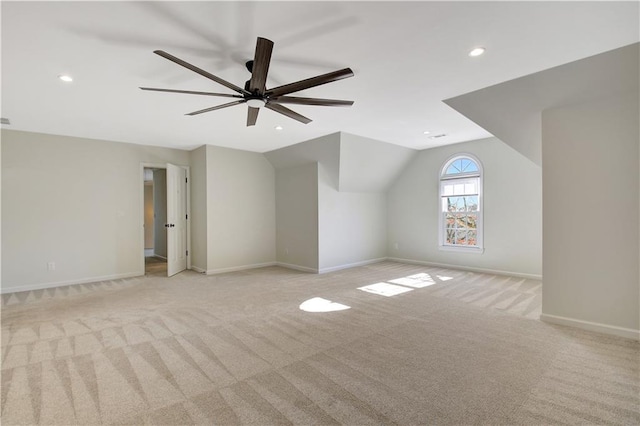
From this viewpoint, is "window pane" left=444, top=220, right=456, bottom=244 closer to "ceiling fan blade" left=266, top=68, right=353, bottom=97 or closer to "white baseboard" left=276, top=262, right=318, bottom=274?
"white baseboard" left=276, top=262, right=318, bottom=274

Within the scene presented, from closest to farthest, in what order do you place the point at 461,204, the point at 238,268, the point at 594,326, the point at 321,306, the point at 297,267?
the point at 594,326, the point at 321,306, the point at 461,204, the point at 238,268, the point at 297,267

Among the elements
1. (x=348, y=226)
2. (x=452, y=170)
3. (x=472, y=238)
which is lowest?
(x=472, y=238)

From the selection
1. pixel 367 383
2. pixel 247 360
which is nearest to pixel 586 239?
pixel 367 383

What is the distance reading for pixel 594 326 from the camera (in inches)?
120

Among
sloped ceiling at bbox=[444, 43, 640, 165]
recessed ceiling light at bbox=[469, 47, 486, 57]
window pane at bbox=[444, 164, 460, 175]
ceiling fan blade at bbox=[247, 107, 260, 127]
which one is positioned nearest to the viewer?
recessed ceiling light at bbox=[469, 47, 486, 57]

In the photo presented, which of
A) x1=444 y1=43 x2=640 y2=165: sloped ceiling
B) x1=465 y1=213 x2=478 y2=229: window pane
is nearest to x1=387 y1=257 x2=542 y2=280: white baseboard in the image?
x1=465 y1=213 x2=478 y2=229: window pane

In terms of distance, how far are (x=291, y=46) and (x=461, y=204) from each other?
5123 mm

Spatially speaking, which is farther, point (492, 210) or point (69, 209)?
point (492, 210)

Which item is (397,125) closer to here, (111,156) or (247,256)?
(247,256)

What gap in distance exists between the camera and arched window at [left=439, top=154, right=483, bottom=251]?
607cm

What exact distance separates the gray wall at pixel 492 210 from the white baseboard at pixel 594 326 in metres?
2.36

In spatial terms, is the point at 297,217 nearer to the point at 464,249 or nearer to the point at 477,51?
the point at 464,249

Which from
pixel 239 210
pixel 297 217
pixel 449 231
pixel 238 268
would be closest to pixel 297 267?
pixel 297 217

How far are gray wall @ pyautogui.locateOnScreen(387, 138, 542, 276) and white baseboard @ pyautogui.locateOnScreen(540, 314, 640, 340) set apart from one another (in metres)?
2.36
